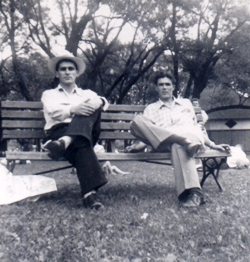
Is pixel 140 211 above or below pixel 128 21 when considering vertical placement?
below

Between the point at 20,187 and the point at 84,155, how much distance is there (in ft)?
2.84

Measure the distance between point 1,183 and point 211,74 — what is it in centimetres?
1517

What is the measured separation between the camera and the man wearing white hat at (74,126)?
12.7ft

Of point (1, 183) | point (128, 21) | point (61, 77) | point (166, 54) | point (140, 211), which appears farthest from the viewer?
point (166, 54)

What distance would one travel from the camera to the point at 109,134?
5477 mm

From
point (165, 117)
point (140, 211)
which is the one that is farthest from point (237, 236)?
point (165, 117)

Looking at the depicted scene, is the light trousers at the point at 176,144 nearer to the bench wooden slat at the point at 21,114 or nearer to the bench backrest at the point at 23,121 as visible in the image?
the bench backrest at the point at 23,121

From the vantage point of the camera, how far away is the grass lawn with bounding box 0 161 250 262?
2770 mm

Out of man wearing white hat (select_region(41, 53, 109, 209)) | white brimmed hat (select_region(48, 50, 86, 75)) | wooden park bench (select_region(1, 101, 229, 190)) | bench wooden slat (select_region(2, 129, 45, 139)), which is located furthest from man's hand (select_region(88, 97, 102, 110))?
bench wooden slat (select_region(2, 129, 45, 139))

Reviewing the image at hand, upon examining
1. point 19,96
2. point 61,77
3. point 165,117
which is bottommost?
point 19,96

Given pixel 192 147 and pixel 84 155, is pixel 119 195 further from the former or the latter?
pixel 192 147

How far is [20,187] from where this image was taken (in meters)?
4.30

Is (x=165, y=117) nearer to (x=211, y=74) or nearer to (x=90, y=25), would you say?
(x=90, y=25)

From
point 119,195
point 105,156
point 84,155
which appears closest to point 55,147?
point 84,155
